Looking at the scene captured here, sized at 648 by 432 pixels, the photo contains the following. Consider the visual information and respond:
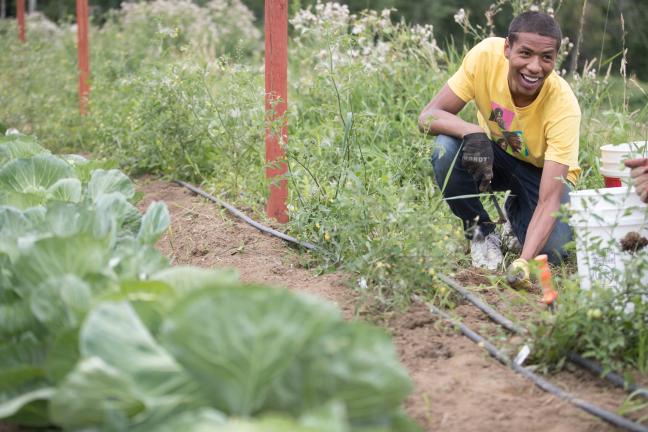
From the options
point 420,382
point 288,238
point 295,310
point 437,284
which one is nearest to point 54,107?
point 288,238

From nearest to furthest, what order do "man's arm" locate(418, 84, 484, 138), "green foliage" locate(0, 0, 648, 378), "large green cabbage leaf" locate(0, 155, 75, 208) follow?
"green foliage" locate(0, 0, 648, 378) → "large green cabbage leaf" locate(0, 155, 75, 208) → "man's arm" locate(418, 84, 484, 138)

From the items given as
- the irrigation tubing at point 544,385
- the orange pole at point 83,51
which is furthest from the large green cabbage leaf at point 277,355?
the orange pole at point 83,51

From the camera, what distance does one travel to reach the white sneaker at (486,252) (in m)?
3.94

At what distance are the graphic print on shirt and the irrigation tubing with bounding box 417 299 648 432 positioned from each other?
3.98ft

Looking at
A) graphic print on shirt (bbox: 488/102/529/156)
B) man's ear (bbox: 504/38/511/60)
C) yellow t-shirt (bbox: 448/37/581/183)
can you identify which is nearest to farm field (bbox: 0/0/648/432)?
yellow t-shirt (bbox: 448/37/581/183)

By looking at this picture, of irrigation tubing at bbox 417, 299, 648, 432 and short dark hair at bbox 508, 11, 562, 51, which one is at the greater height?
short dark hair at bbox 508, 11, 562, 51

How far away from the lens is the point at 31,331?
7.41 ft

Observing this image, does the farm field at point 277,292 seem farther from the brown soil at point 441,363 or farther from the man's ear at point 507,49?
the man's ear at point 507,49

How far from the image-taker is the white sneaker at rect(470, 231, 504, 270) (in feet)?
12.9

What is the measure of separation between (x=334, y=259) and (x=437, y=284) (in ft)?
1.81

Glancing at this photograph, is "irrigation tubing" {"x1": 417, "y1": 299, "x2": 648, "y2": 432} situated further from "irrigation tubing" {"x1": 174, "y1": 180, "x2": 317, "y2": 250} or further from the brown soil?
"irrigation tubing" {"x1": 174, "y1": 180, "x2": 317, "y2": 250}

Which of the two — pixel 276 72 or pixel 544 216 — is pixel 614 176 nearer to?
pixel 544 216

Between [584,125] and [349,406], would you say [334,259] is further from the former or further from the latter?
[584,125]

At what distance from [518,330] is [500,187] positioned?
5.65 feet
